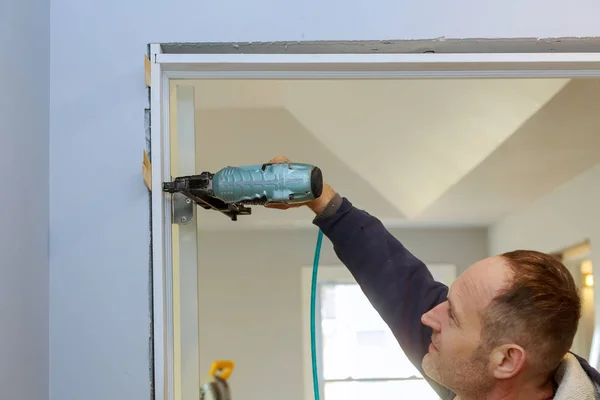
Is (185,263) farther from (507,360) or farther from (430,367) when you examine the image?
(507,360)

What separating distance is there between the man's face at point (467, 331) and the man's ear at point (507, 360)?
0.01 meters

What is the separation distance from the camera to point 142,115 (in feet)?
3.96

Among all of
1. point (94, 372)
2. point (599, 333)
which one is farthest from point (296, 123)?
point (94, 372)

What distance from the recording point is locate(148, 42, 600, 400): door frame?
1.18 metres

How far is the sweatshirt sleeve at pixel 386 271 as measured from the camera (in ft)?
4.22

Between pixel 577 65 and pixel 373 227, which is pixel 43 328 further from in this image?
pixel 577 65

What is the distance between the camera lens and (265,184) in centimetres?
111

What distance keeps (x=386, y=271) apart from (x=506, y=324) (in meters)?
0.31

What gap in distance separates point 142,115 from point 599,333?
2.88 m

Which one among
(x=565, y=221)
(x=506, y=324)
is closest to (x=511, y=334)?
(x=506, y=324)

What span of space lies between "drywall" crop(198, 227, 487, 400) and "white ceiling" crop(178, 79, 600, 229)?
0.84 meters

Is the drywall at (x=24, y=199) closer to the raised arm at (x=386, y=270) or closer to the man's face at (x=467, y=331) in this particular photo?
the raised arm at (x=386, y=270)

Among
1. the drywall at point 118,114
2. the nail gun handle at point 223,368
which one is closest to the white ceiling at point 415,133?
the nail gun handle at point 223,368

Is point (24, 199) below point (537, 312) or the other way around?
the other way around
